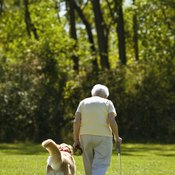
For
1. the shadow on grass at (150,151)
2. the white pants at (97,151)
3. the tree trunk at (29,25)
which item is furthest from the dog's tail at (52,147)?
the tree trunk at (29,25)

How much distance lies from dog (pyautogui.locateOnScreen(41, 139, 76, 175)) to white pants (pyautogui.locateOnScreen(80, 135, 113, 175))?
0.65 m

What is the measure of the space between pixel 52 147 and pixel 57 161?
30 cm

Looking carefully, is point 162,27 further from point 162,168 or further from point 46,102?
point 162,168

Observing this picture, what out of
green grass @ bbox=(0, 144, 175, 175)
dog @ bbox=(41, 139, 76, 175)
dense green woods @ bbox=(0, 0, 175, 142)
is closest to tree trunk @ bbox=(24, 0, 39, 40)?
dense green woods @ bbox=(0, 0, 175, 142)

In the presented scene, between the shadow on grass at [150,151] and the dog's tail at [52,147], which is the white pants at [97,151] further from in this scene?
the shadow on grass at [150,151]

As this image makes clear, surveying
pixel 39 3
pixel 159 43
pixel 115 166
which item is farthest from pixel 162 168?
pixel 39 3

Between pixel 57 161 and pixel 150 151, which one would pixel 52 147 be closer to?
pixel 57 161

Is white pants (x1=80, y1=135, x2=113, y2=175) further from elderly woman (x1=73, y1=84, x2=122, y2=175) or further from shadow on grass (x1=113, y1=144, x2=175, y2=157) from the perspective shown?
shadow on grass (x1=113, y1=144, x2=175, y2=157)

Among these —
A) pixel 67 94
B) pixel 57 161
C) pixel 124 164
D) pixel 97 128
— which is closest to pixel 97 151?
pixel 97 128

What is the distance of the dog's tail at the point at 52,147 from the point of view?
952 cm

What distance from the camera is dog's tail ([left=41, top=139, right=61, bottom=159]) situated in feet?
31.2

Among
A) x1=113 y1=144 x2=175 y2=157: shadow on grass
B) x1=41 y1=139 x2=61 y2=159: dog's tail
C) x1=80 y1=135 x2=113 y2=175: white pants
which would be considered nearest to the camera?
x1=41 y1=139 x2=61 y2=159: dog's tail

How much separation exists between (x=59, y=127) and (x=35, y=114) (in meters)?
1.38

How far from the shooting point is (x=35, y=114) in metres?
29.1
